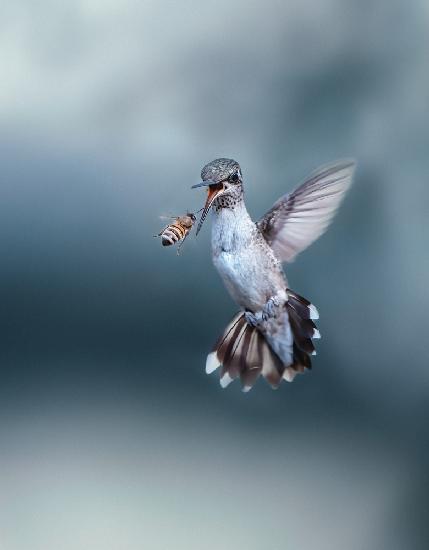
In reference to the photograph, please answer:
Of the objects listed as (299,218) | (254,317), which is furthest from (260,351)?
(299,218)

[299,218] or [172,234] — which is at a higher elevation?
[299,218]

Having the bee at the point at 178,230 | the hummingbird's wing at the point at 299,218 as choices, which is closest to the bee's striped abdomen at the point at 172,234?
the bee at the point at 178,230

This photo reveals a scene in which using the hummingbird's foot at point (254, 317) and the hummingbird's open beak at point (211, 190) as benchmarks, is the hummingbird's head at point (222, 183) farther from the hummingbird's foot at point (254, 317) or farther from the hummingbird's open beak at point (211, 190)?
the hummingbird's foot at point (254, 317)

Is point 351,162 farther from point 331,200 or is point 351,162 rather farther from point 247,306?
point 247,306

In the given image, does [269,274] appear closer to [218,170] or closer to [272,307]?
[272,307]

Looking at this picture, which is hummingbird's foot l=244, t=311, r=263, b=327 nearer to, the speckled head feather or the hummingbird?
the hummingbird

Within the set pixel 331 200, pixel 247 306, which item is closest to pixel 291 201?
pixel 331 200
